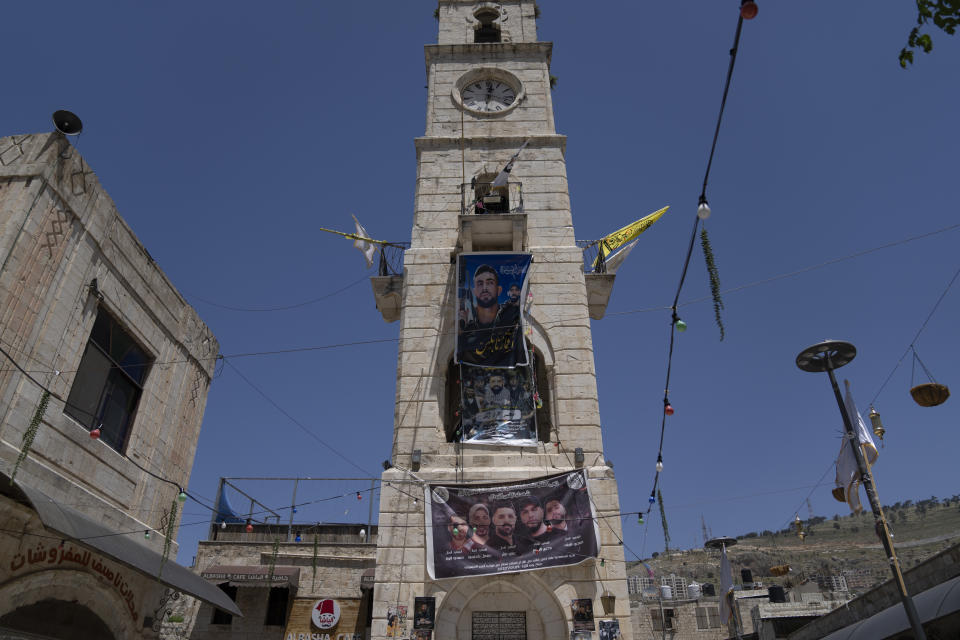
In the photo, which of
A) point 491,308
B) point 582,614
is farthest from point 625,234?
point 582,614

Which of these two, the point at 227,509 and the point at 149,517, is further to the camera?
the point at 227,509

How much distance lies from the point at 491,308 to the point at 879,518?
375 inches

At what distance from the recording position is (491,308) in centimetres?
1684

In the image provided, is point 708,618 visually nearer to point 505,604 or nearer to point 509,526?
point 505,604

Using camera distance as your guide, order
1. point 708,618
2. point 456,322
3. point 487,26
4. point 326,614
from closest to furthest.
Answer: point 456,322 → point 326,614 → point 487,26 → point 708,618

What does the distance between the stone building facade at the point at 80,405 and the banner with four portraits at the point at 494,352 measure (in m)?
7.36

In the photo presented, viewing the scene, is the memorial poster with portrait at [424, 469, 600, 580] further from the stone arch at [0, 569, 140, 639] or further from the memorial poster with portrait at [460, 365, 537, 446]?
the stone arch at [0, 569, 140, 639]

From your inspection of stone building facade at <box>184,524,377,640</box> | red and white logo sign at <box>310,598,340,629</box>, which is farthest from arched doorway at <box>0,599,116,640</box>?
red and white logo sign at <box>310,598,340,629</box>

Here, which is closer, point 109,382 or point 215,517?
point 109,382

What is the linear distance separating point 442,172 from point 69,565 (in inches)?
539

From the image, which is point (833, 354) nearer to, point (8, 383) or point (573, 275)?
point (573, 275)

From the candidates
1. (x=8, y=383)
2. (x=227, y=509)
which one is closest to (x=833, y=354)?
(x=8, y=383)

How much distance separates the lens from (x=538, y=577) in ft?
45.2

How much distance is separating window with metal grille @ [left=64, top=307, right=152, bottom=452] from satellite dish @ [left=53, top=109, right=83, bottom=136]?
3.73 meters
